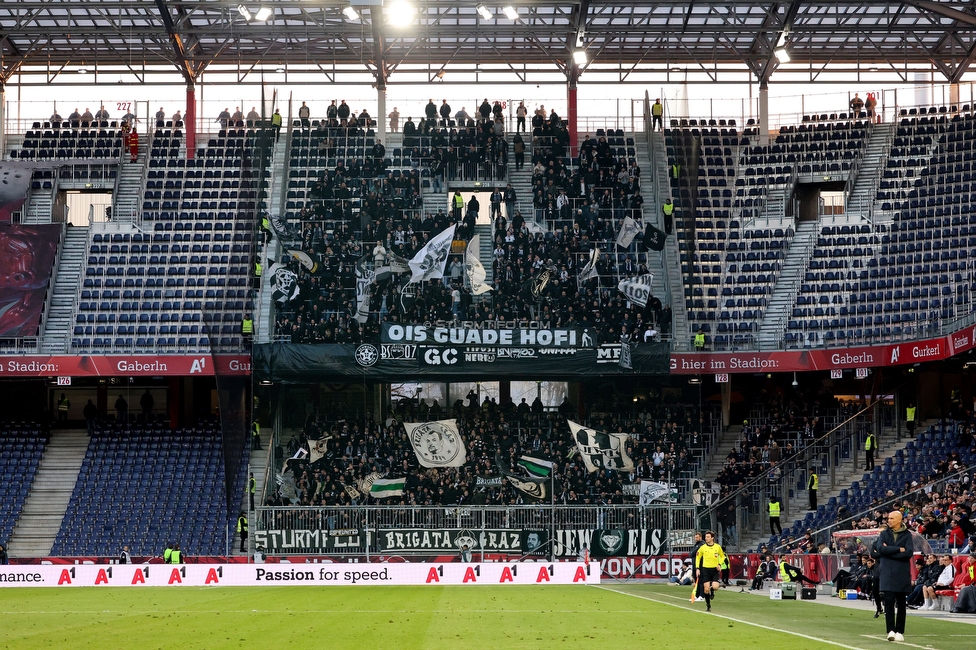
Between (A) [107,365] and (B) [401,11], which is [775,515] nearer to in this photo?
(B) [401,11]

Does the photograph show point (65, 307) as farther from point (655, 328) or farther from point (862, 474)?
point (862, 474)

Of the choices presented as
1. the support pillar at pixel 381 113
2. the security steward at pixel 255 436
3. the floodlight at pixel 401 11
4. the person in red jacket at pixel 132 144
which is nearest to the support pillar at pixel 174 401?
the security steward at pixel 255 436

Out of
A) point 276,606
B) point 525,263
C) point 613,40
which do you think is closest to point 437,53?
point 613,40

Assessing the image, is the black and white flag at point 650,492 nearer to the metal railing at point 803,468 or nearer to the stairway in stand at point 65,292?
the metal railing at point 803,468

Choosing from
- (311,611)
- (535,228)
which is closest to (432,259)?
(535,228)

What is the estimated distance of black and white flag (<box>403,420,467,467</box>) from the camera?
154ft

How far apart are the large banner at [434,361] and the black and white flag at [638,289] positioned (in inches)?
107

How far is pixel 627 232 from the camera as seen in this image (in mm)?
51438

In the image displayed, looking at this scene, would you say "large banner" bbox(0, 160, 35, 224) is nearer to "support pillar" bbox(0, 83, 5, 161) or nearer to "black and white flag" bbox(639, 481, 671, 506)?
"support pillar" bbox(0, 83, 5, 161)

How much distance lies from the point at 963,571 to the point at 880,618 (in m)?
3.31

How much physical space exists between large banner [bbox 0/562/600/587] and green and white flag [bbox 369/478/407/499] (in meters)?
6.44

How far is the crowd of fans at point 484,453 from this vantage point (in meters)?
45.0

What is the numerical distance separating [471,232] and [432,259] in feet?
8.69

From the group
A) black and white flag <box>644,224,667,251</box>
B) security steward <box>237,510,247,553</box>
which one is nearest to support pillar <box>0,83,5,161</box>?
security steward <box>237,510,247,553</box>
